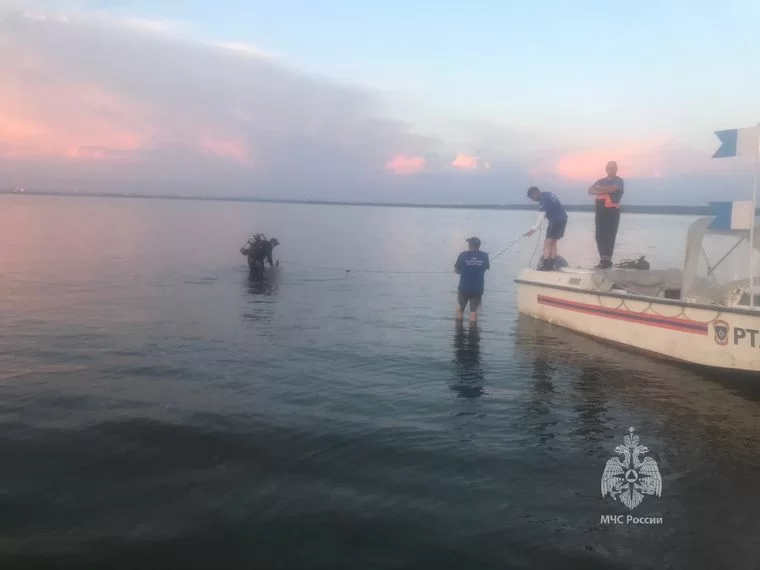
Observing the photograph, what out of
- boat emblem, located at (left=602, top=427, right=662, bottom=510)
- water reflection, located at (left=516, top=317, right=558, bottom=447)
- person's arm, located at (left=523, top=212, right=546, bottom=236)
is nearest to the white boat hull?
water reflection, located at (left=516, top=317, right=558, bottom=447)

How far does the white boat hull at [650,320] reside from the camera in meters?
10.2

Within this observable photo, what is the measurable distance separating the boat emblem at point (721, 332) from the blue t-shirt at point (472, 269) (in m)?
5.02

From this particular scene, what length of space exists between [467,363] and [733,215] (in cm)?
527

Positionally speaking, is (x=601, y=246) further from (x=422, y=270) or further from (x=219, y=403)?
(x=422, y=270)

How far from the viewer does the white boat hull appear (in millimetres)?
10203

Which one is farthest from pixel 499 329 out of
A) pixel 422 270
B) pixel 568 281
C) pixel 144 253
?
pixel 144 253

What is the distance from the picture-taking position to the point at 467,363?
11727 mm

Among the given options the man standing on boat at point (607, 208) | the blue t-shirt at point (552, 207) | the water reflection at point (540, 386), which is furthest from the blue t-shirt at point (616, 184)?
the water reflection at point (540, 386)

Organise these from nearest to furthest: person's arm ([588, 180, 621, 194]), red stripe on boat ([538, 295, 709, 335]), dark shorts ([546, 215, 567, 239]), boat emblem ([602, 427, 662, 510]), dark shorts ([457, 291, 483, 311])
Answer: boat emblem ([602, 427, 662, 510]) < red stripe on boat ([538, 295, 709, 335]) < person's arm ([588, 180, 621, 194]) < dark shorts ([457, 291, 483, 311]) < dark shorts ([546, 215, 567, 239])

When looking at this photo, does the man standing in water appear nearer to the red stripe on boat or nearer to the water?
the water

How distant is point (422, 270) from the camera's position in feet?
97.9

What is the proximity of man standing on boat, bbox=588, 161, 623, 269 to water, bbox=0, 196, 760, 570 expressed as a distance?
7.64 ft

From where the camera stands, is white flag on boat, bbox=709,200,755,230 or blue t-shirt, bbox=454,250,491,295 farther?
blue t-shirt, bbox=454,250,491,295

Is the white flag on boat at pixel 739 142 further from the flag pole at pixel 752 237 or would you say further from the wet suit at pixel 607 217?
the wet suit at pixel 607 217
